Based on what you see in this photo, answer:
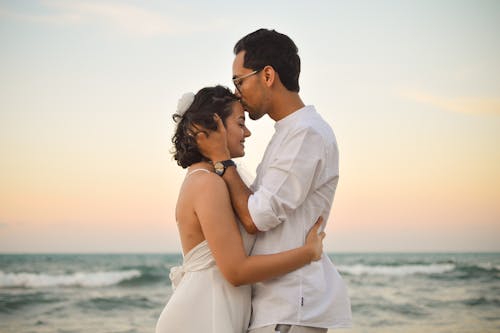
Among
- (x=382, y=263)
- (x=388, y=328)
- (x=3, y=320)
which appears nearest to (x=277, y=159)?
(x=388, y=328)

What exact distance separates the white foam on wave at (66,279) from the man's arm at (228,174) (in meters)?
16.7

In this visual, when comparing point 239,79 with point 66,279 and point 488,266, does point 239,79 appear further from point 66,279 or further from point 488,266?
point 488,266

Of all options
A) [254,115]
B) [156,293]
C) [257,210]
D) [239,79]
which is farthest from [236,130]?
[156,293]

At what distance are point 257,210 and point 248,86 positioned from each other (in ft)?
2.03

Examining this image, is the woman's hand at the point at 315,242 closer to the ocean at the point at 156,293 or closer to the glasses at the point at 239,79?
the glasses at the point at 239,79

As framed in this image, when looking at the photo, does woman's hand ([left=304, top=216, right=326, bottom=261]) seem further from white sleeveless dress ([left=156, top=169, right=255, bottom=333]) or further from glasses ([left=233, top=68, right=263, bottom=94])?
glasses ([left=233, top=68, right=263, bottom=94])

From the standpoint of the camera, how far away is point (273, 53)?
316 centimetres

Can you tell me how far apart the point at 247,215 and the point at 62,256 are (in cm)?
2195

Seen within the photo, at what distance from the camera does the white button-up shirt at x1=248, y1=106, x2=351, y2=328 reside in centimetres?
292

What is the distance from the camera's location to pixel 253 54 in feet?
10.4

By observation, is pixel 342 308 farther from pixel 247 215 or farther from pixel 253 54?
pixel 253 54


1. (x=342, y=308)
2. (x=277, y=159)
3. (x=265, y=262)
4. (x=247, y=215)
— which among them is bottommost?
(x=342, y=308)

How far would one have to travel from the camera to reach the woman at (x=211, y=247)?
115 inches

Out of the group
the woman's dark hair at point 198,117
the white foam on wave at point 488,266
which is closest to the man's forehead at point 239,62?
the woman's dark hair at point 198,117
